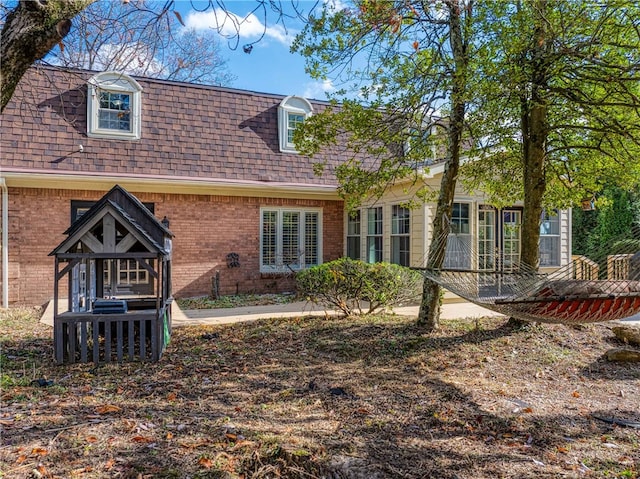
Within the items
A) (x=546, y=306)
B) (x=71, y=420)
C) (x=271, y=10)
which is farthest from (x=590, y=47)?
(x=71, y=420)

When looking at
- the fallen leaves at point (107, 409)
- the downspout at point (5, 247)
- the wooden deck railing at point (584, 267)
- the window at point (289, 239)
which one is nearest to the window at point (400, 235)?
the window at point (289, 239)

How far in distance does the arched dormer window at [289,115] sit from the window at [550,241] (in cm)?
646

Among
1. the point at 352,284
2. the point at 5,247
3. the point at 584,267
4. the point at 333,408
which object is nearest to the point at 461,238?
the point at 584,267

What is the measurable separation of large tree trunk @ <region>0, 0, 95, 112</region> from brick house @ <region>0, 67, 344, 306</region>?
23.7 ft

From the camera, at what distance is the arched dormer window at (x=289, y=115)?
38.7ft

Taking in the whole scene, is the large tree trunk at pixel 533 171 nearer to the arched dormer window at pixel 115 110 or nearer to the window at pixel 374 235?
the window at pixel 374 235

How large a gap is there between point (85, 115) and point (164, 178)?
95.3 inches

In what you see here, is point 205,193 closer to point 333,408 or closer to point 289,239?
point 289,239

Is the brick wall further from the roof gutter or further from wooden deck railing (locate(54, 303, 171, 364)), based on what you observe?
wooden deck railing (locate(54, 303, 171, 364))

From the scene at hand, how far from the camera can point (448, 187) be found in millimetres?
6461

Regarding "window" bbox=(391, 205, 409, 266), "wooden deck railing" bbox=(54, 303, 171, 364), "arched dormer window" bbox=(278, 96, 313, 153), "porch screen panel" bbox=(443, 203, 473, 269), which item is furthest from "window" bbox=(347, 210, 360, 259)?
"wooden deck railing" bbox=(54, 303, 171, 364)

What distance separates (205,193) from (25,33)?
819 centimetres

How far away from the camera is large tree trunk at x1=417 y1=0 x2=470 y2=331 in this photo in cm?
606

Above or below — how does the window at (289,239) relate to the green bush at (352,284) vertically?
above
